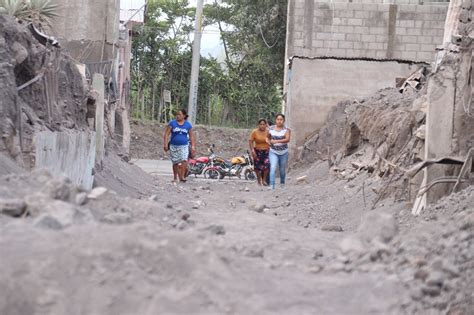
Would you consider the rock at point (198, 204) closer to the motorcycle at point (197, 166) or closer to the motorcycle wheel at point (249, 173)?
the motorcycle wheel at point (249, 173)

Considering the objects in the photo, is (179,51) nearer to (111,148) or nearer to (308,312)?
(111,148)

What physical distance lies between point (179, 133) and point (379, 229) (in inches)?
358

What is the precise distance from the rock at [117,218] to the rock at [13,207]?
51 centimetres

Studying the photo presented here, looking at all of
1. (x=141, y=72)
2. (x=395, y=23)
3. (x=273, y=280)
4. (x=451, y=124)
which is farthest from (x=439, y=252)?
(x=141, y=72)

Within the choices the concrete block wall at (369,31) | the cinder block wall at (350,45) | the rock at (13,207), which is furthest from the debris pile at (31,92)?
the concrete block wall at (369,31)

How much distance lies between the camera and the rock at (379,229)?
6012 millimetres

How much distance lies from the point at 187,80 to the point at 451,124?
29260 mm

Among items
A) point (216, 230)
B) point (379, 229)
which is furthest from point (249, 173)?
point (216, 230)

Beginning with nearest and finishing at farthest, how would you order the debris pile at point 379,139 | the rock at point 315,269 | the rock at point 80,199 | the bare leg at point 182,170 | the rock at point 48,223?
1. the rock at point 48,223
2. the rock at point 315,269
3. the rock at point 80,199
4. the debris pile at point 379,139
5. the bare leg at point 182,170

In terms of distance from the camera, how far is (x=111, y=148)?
16.6 m

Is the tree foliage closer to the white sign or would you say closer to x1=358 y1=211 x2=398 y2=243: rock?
the white sign

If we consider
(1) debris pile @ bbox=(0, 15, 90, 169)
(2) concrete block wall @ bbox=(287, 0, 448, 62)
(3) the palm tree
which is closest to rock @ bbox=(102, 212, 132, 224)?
(1) debris pile @ bbox=(0, 15, 90, 169)

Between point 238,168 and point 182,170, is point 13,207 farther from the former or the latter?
point 238,168

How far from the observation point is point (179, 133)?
14867 mm
